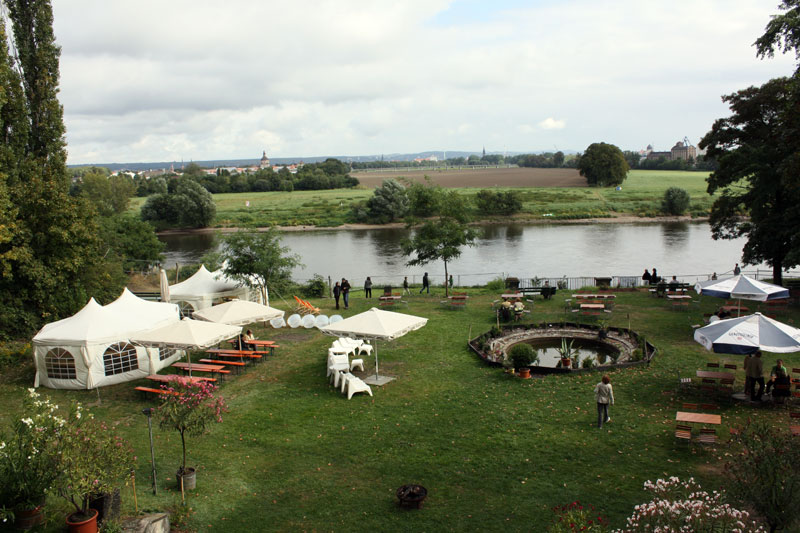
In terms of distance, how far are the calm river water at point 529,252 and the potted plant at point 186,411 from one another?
27499 mm

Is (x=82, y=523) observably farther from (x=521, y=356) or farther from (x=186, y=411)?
(x=521, y=356)

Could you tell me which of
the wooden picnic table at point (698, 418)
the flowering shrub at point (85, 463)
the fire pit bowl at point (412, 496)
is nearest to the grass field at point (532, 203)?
the wooden picnic table at point (698, 418)

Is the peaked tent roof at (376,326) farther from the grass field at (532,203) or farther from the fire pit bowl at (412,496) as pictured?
the grass field at (532,203)

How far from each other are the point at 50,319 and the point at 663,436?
22.3 metres

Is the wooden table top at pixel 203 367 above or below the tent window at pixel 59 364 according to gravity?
below

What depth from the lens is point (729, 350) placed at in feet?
43.8

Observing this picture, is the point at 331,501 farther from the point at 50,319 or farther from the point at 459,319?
the point at 50,319

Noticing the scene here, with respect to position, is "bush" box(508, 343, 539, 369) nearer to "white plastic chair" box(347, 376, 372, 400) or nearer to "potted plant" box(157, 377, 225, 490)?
"white plastic chair" box(347, 376, 372, 400)

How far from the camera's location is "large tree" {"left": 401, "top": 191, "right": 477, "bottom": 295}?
2800 cm

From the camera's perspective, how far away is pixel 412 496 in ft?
31.4

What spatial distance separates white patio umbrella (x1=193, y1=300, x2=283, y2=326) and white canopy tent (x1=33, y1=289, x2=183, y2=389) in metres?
2.29

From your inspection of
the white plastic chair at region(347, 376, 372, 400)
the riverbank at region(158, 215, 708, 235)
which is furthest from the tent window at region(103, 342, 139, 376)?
the riverbank at region(158, 215, 708, 235)

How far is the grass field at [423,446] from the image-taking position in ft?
31.4

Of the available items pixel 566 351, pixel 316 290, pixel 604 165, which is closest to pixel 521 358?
pixel 566 351
